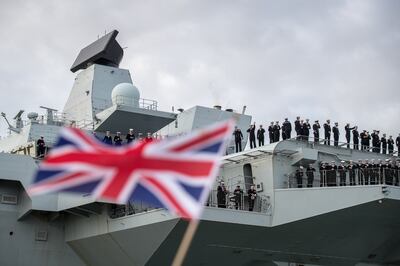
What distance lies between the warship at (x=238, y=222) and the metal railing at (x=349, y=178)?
0.13m

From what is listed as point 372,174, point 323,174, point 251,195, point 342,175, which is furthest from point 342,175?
point 251,195

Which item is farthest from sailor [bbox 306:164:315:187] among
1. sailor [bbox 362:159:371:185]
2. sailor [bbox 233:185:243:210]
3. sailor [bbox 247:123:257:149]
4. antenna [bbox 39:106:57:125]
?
antenna [bbox 39:106:57:125]

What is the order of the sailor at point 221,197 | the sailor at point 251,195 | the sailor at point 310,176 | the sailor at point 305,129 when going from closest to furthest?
the sailor at point 221,197, the sailor at point 251,195, the sailor at point 310,176, the sailor at point 305,129

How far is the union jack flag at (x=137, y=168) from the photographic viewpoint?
7004 mm

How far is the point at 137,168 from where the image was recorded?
7.16 metres

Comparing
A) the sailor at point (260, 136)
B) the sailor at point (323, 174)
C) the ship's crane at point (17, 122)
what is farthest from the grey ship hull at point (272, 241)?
the ship's crane at point (17, 122)

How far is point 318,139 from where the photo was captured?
2350cm

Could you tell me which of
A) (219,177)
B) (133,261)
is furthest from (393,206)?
(133,261)

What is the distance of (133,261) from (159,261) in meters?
0.97

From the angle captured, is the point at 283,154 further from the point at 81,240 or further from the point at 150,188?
the point at 150,188

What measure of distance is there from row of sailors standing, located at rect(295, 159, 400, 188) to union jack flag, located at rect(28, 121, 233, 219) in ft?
48.6

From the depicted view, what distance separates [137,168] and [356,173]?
15.5 metres

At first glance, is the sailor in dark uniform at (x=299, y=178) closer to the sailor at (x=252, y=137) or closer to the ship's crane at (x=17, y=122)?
the sailor at (x=252, y=137)

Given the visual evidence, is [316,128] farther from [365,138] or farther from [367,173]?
[367,173]
